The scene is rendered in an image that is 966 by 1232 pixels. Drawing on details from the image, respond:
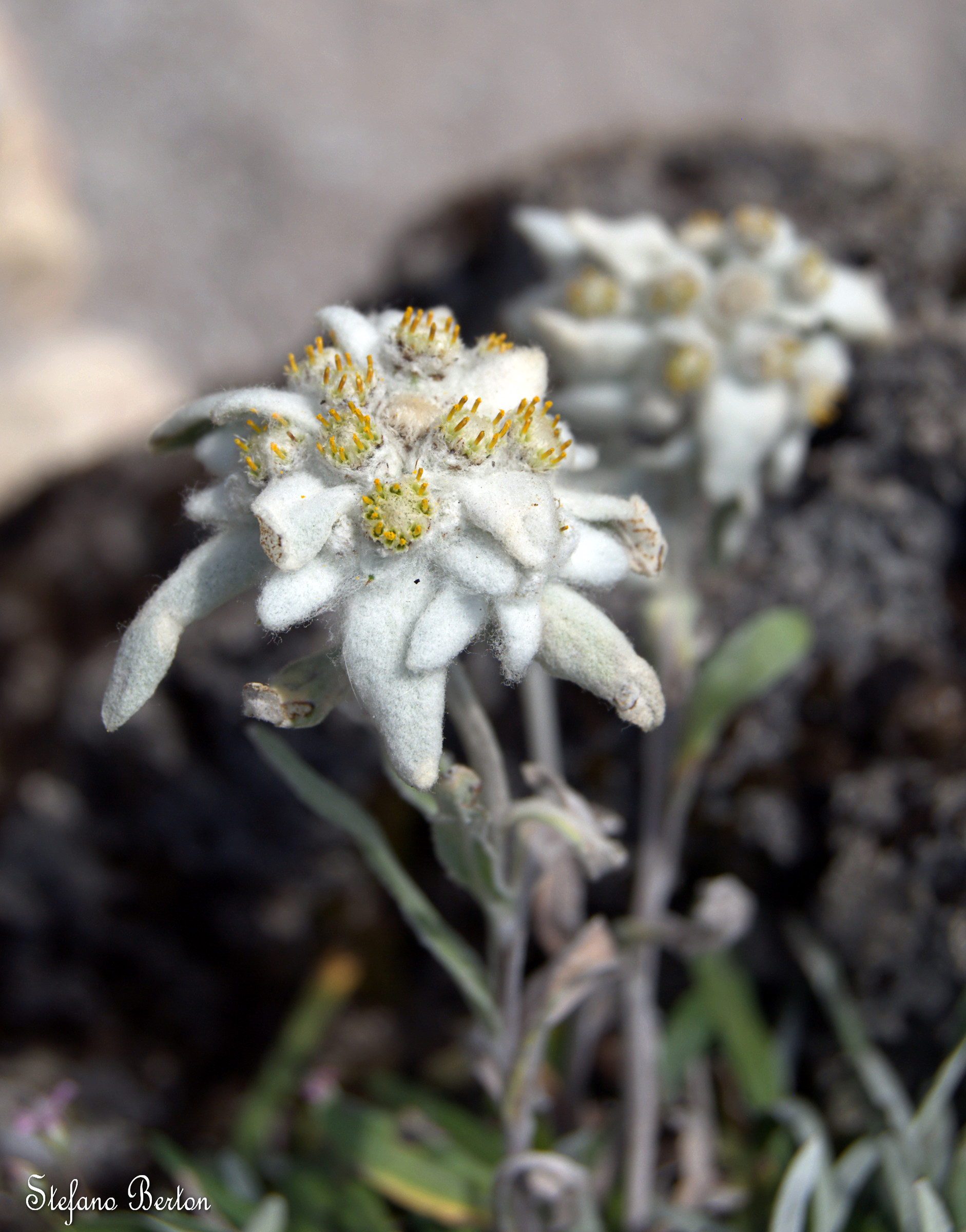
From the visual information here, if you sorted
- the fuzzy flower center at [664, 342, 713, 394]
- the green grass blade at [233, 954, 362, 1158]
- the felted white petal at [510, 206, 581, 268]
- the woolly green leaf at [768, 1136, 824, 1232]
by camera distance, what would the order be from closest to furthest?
the woolly green leaf at [768, 1136, 824, 1232] < the fuzzy flower center at [664, 342, 713, 394] < the felted white petal at [510, 206, 581, 268] < the green grass blade at [233, 954, 362, 1158]

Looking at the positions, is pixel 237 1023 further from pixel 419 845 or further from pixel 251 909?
pixel 419 845

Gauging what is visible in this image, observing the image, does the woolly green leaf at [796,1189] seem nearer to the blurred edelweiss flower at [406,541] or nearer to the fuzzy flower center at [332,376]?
the blurred edelweiss flower at [406,541]

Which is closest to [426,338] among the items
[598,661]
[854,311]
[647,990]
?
[598,661]

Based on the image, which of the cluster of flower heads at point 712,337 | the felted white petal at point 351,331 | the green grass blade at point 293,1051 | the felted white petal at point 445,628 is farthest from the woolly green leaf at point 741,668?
the green grass blade at point 293,1051

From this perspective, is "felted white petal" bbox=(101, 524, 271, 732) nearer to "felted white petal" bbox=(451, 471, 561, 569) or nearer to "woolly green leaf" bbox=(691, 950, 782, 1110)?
"felted white petal" bbox=(451, 471, 561, 569)

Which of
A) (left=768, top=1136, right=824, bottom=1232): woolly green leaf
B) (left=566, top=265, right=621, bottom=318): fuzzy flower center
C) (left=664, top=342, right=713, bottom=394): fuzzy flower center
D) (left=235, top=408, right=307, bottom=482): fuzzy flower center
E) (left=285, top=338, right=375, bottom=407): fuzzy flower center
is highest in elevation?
(left=285, top=338, right=375, bottom=407): fuzzy flower center

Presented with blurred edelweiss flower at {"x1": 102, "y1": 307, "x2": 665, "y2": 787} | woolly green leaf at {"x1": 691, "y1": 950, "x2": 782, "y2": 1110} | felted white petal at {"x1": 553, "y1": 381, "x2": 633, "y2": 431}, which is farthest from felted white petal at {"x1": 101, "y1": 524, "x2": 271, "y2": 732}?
woolly green leaf at {"x1": 691, "y1": 950, "x2": 782, "y2": 1110}

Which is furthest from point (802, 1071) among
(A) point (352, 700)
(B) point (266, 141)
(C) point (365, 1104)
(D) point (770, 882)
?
(B) point (266, 141)

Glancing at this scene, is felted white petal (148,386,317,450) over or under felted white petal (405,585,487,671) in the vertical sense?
over
